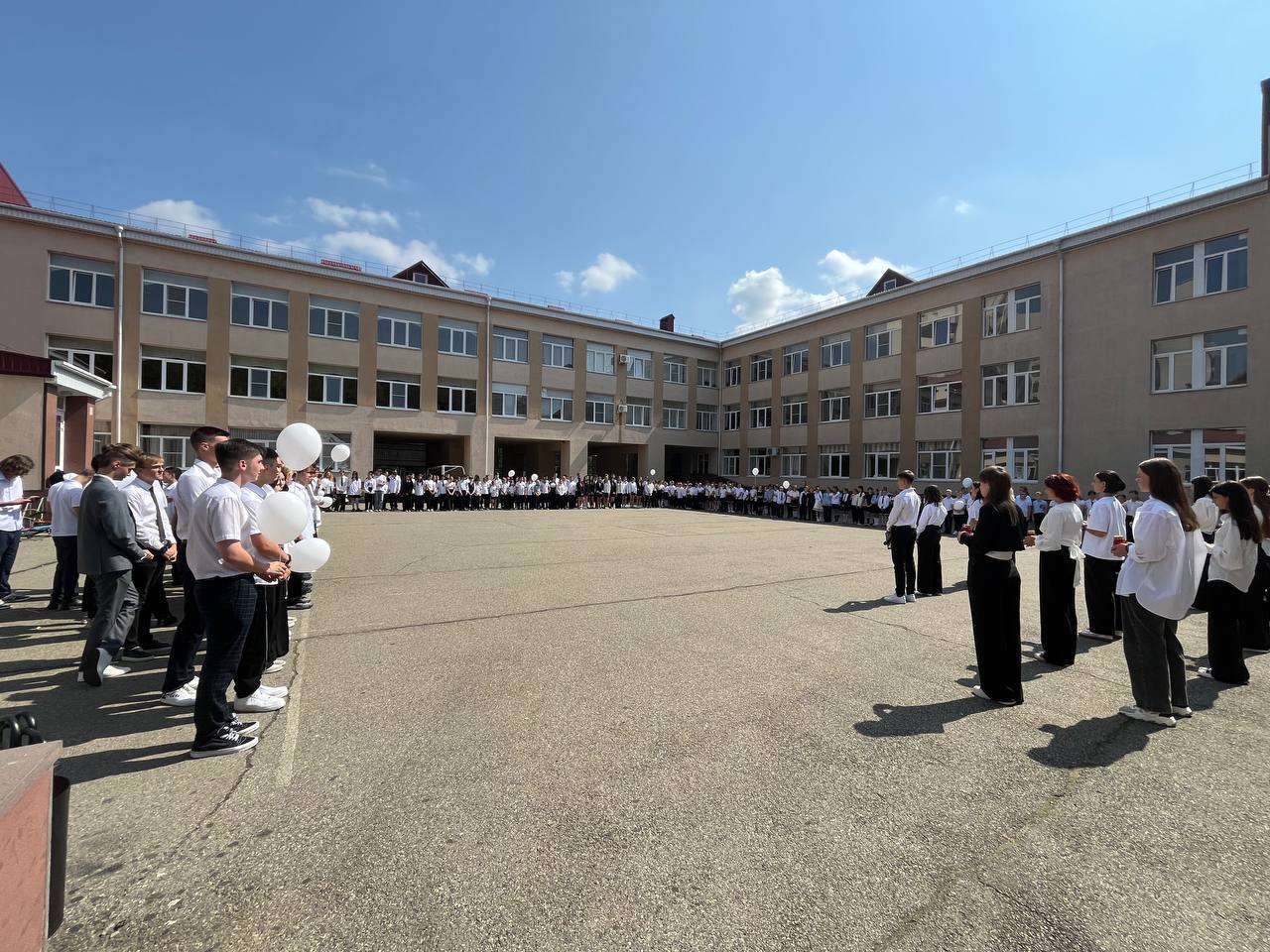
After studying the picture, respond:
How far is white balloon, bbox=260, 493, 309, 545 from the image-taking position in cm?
417

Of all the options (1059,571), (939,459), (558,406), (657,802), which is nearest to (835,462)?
(939,459)

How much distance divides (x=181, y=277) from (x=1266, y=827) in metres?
37.7

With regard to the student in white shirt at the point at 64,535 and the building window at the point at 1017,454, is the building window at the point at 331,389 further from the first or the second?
the building window at the point at 1017,454

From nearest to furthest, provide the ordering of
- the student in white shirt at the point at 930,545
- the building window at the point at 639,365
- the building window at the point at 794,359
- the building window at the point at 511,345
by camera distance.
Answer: the student in white shirt at the point at 930,545
the building window at the point at 511,345
the building window at the point at 794,359
the building window at the point at 639,365

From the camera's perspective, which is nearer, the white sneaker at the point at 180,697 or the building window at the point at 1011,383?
the white sneaker at the point at 180,697

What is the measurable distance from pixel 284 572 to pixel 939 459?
32.3 metres

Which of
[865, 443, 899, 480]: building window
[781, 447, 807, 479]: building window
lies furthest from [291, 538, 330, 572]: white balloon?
[781, 447, 807, 479]: building window

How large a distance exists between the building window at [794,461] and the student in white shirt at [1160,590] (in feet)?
112

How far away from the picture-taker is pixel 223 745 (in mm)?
3893

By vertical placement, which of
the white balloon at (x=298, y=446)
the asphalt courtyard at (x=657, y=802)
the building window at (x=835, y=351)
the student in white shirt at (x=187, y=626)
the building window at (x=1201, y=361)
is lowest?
the asphalt courtyard at (x=657, y=802)

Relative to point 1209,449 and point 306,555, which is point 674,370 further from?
point 306,555

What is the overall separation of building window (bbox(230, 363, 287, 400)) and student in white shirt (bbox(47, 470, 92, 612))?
85.7 ft

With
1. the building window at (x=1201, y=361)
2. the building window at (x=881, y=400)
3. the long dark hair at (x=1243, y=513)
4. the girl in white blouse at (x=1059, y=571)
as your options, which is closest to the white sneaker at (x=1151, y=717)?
the girl in white blouse at (x=1059, y=571)

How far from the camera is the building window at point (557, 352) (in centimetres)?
3850
